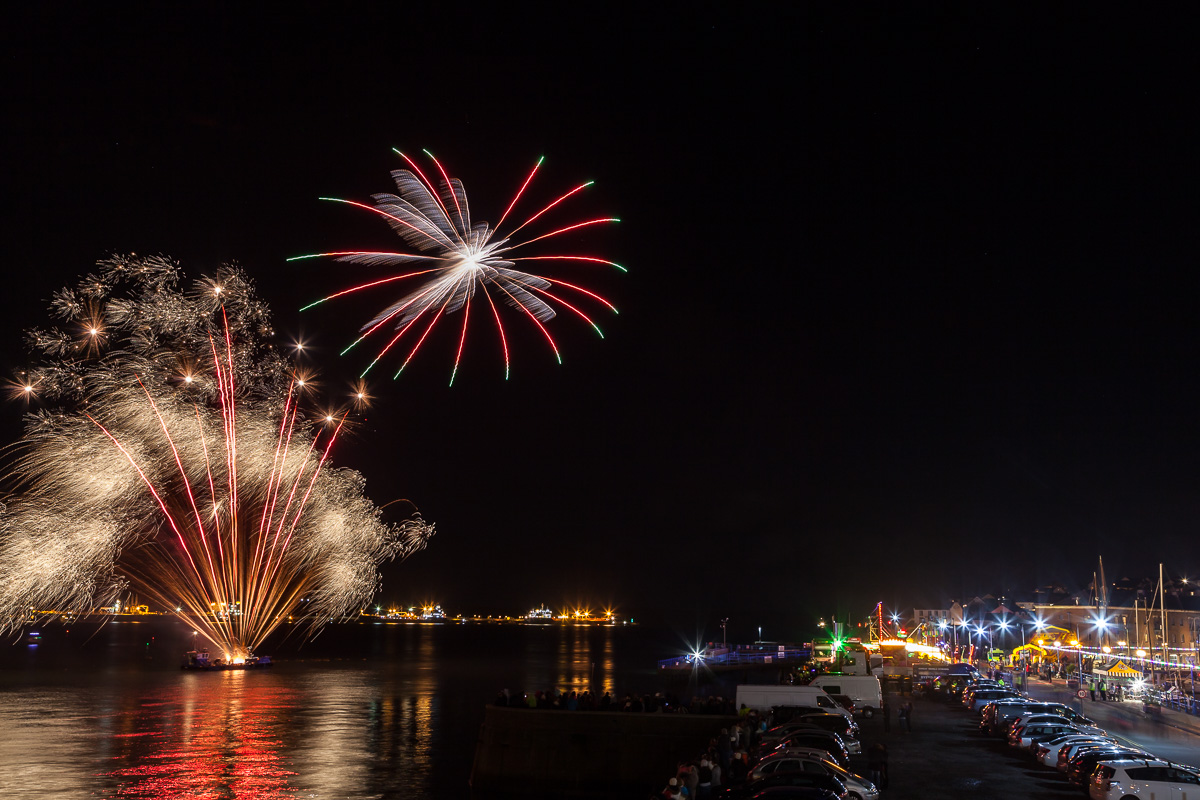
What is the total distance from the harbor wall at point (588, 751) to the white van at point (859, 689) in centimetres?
1050

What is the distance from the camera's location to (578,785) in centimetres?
3334

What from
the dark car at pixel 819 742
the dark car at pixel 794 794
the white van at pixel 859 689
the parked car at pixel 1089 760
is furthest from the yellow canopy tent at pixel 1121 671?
the dark car at pixel 794 794

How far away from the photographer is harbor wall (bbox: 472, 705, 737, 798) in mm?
33469

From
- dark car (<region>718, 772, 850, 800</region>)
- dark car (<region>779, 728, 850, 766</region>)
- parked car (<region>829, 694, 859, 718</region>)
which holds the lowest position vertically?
parked car (<region>829, 694, 859, 718</region>)

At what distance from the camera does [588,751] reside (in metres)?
34.1

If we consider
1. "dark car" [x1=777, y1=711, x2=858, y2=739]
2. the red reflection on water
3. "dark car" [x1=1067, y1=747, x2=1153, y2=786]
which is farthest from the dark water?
"dark car" [x1=1067, y1=747, x2=1153, y2=786]

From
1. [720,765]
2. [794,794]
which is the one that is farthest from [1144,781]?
[720,765]

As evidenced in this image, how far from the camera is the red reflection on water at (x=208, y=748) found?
34844mm

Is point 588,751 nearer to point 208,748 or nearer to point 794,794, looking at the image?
point 794,794

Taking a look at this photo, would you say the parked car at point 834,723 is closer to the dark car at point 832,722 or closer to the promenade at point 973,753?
the dark car at point 832,722

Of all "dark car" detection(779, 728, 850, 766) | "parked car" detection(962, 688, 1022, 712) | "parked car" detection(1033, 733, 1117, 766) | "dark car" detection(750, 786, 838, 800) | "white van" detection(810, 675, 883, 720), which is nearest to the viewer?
"dark car" detection(750, 786, 838, 800)

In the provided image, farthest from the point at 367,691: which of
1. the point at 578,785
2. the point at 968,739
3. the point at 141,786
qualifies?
the point at 968,739

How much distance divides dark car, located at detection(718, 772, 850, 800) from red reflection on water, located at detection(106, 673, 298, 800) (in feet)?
71.1

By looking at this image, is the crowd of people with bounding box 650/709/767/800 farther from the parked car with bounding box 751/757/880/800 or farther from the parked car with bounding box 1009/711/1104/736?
the parked car with bounding box 1009/711/1104/736
